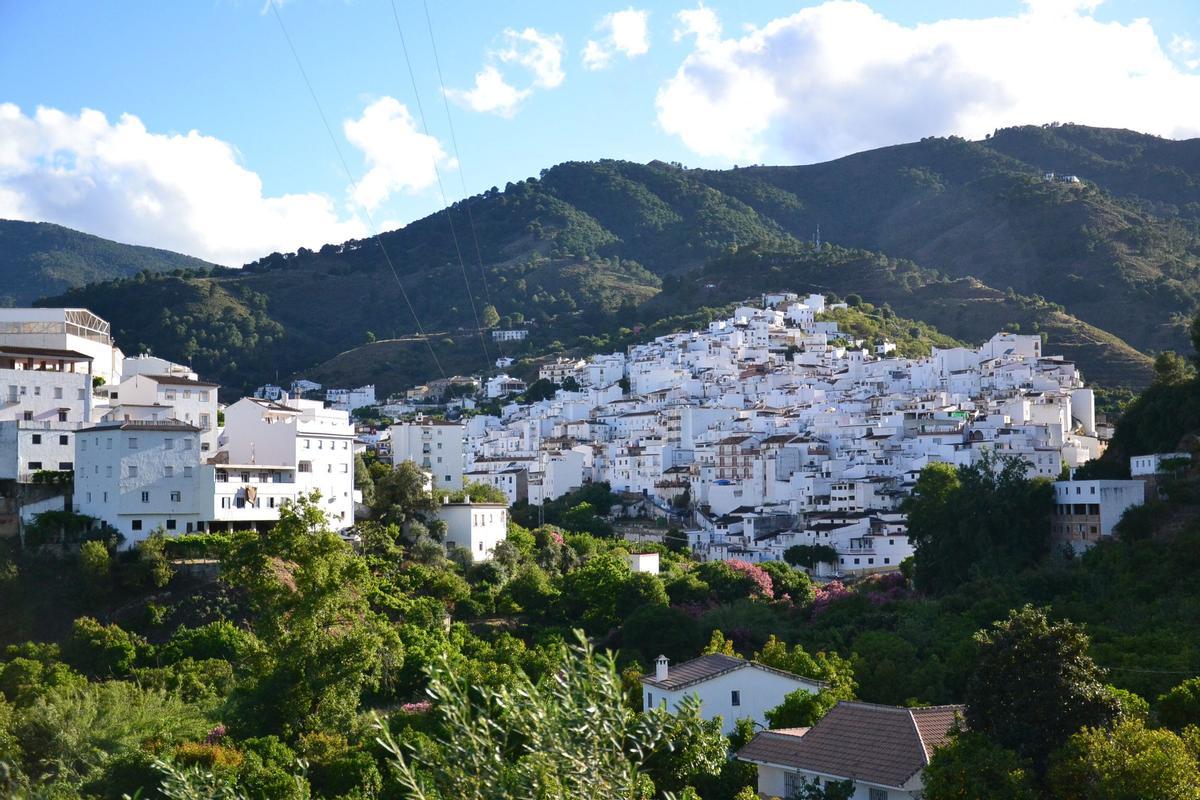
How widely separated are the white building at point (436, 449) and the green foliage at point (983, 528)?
18.4 m

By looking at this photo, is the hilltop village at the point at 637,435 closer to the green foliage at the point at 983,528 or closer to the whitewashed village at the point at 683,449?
the whitewashed village at the point at 683,449

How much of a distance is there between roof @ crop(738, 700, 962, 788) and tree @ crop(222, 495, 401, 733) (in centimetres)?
856

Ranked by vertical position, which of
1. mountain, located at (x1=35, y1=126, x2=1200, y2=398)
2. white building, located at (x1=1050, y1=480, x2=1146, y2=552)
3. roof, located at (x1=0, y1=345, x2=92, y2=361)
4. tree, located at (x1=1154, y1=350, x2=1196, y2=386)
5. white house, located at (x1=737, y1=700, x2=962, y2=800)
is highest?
mountain, located at (x1=35, y1=126, x2=1200, y2=398)

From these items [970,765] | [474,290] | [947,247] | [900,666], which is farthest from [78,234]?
[970,765]

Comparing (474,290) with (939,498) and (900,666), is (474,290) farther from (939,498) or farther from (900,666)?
(900,666)

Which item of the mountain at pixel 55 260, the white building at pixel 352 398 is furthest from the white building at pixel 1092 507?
the mountain at pixel 55 260

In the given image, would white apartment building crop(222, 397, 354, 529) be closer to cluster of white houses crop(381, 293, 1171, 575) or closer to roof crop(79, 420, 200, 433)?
roof crop(79, 420, 200, 433)

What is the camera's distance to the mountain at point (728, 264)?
334ft

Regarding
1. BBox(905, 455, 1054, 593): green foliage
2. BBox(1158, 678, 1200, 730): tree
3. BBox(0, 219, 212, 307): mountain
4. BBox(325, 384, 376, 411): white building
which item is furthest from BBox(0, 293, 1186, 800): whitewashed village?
BBox(0, 219, 212, 307): mountain

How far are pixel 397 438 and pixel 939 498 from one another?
20855 millimetres

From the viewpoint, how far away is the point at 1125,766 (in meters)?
16.1

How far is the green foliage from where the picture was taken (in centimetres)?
3888

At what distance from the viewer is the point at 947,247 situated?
137375 mm

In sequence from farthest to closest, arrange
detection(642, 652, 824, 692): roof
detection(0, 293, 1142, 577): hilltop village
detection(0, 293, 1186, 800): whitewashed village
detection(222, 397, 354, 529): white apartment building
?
detection(222, 397, 354, 529): white apartment building → detection(0, 293, 1142, 577): hilltop village → detection(0, 293, 1186, 800): whitewashed village → detection(642, 652, 824, 692): roof
